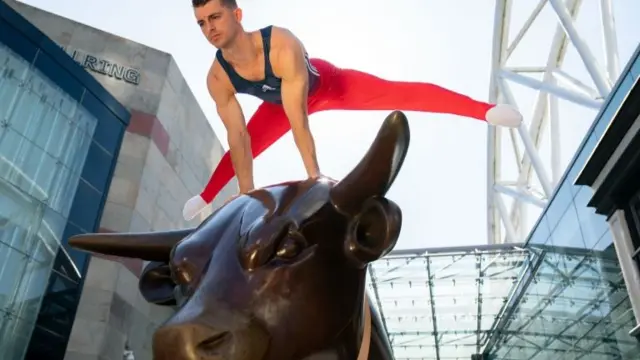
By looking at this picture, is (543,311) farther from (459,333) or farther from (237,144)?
(237,144)

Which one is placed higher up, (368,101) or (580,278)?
(580,278)

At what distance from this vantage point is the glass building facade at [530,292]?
1320 cm

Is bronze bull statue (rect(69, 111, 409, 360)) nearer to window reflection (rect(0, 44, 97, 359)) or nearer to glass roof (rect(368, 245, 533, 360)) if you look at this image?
window reflection (rect(0, 44, 97, 359))

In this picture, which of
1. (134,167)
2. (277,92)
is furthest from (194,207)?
(134,167)

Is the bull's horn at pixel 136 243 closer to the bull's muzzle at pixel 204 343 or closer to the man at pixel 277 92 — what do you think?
the man at pixel 277 92

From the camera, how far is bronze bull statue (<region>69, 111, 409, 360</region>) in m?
1.61

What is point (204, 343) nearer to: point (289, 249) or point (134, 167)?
point (289, 249)

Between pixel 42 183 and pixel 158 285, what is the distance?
1382 cm

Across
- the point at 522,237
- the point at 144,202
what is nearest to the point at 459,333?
the point at 522,237

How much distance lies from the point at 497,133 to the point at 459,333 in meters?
11.2

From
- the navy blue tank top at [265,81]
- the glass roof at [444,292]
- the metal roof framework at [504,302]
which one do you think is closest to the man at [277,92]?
the navy blue tank top at [265,81]

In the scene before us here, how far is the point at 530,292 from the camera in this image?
18.8m

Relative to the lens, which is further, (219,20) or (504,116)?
(504,116)

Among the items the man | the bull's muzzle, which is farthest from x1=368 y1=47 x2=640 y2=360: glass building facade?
the bull's muzzle
